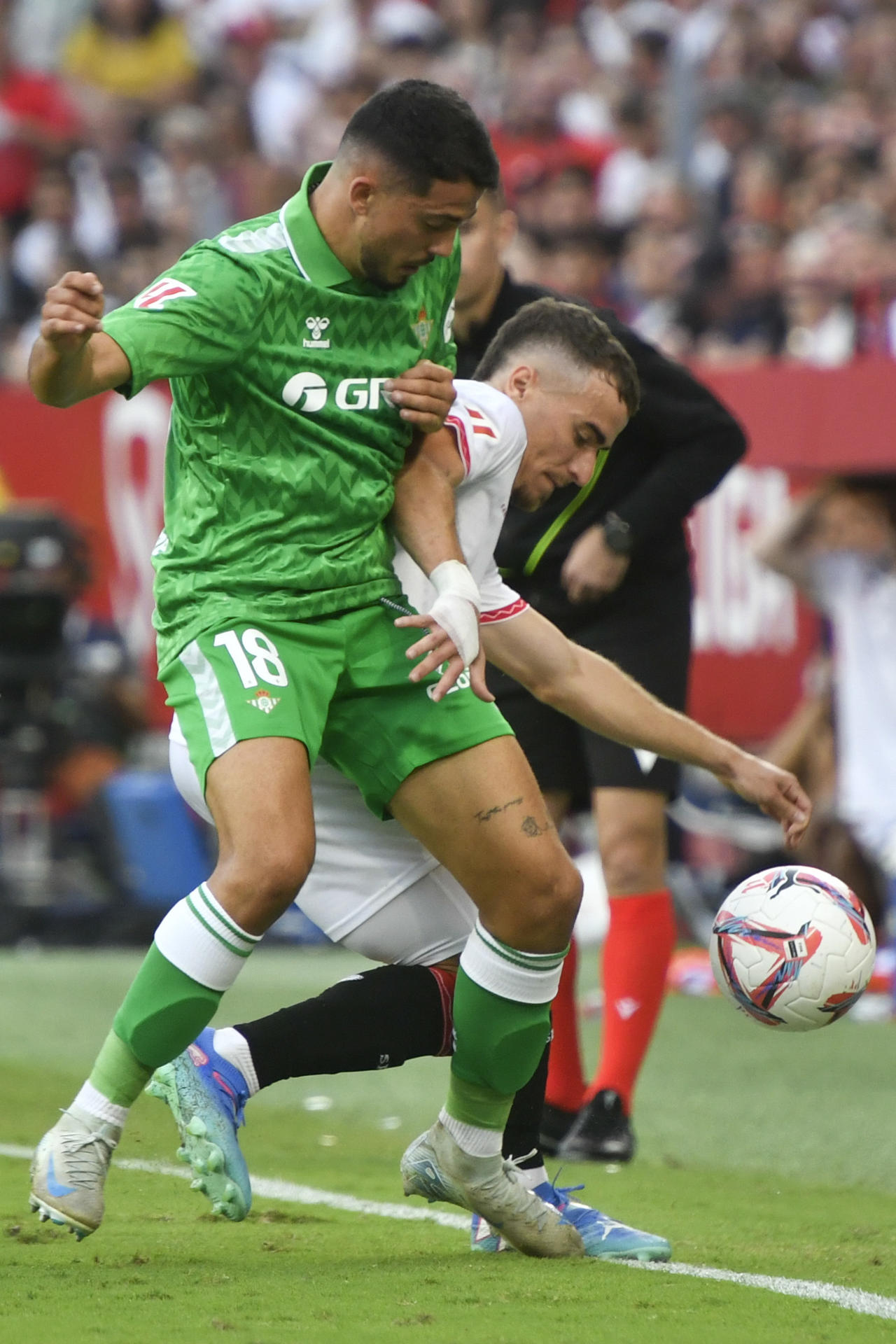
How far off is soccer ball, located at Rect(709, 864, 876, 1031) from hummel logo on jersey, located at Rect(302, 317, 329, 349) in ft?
5.06

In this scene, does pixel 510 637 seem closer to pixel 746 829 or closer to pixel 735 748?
pixel 735 748

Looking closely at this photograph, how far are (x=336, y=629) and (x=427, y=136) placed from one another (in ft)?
2.92

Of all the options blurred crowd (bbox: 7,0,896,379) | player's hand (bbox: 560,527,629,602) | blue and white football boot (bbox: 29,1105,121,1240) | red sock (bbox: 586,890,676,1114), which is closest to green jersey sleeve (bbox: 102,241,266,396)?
blue and white football boot (bbox: 29,1105,121,1240)

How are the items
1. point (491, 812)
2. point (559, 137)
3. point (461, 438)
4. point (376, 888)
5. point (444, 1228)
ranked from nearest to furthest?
1. point (491, 812)
2. point (461, 438)
3. point (376, 888)
4. point (444, 1228)
5. point (559, 137)

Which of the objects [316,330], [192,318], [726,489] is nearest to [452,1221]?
[316,330]

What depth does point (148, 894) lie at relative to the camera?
409 inches

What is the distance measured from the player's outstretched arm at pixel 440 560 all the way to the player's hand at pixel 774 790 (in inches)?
23.4

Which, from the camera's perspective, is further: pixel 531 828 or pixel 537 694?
pixel 537 694

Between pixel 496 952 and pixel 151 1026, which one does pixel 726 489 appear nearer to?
pixel 496 952

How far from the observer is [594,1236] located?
3.99 metres

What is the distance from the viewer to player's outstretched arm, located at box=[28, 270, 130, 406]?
328 cm

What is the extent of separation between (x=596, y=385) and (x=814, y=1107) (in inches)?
113

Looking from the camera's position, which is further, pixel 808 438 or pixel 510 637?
pixel 808 438

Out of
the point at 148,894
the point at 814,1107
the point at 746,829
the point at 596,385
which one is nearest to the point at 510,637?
the point at 596,385
